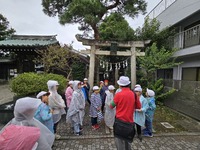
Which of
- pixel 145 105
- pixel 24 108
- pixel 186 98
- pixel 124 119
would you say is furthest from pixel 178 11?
pixel 24 108

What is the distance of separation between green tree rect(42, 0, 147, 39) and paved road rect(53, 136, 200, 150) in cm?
709

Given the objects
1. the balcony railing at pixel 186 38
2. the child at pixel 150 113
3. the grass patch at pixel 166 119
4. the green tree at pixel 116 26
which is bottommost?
the grass patch at pixel 166 119

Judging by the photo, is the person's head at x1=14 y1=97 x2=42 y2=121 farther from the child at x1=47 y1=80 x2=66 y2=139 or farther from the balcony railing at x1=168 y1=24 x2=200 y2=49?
the balcony railing at x1=168 y1=24 x2=200 y2=49

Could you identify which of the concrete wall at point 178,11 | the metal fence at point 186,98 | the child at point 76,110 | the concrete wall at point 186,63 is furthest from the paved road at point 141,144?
the concrete wall at point 178,11

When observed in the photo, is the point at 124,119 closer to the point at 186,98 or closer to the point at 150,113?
the point at 150,113

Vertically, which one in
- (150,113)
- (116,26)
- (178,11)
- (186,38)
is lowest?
(150,113)

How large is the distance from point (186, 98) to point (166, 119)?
1.68 m

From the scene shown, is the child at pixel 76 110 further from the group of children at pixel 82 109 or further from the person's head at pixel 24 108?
Answer: the person's head at pixel 24 108

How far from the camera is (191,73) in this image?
10.7m

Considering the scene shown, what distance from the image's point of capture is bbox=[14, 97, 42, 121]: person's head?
2.11 metres

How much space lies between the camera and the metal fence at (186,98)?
23.5 feet

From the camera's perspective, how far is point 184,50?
9.96 metres

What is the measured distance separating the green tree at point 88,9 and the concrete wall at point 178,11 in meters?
2.25

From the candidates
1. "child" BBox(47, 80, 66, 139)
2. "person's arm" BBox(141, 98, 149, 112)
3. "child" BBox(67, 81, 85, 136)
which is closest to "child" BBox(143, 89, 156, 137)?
"person's arm" BBox(141, 98, 149, 112)
